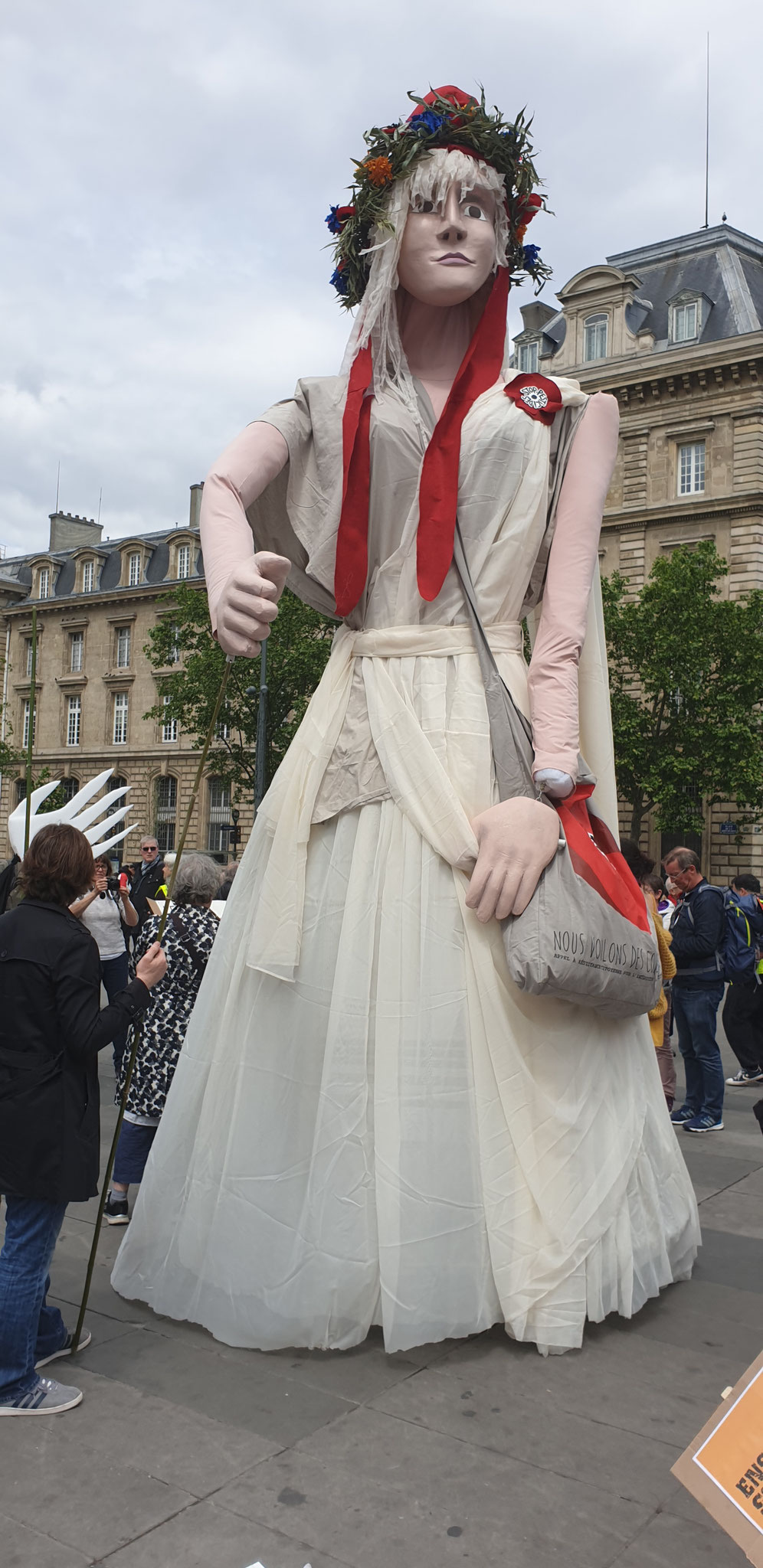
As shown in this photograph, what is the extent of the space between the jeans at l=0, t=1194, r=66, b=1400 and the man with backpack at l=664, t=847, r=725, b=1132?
200 inches

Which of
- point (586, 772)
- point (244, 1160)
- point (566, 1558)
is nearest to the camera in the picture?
point (566, 1558)

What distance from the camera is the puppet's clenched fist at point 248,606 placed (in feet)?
10.2

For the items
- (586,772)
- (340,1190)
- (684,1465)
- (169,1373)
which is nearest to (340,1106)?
(340,1190)

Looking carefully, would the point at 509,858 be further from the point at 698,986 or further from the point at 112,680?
the point at 112,680

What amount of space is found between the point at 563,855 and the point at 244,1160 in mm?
1205

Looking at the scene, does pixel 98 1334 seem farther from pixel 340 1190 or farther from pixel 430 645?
pixel 430 645

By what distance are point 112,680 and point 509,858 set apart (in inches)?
1782

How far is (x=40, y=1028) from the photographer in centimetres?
304

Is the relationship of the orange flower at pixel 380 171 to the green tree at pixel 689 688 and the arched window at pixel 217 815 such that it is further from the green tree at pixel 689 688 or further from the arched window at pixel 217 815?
the arched window at pixel 217 815

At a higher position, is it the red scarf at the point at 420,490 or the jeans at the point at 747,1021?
the red scarf at the point at 420,490

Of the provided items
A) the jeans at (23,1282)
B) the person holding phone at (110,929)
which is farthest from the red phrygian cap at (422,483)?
the person holding phone at (110,929)

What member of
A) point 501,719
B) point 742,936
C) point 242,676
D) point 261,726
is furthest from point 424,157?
point 242,676

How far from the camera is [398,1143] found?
313 centimetres

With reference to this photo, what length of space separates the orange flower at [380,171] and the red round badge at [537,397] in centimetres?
69
